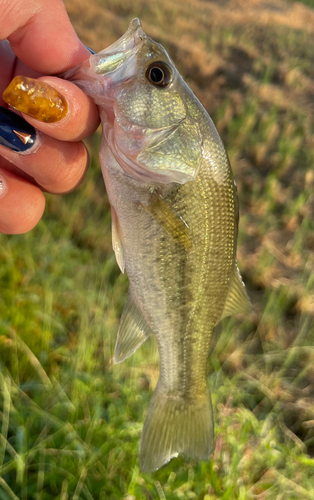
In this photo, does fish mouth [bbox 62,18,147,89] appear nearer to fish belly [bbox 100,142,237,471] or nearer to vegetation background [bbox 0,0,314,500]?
fish belly [bbox 100,142,237,471]

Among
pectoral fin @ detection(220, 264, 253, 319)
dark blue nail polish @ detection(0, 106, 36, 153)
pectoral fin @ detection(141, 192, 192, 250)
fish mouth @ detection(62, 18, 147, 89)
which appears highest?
fish mouth @ detection(62, 18, 147, 89)

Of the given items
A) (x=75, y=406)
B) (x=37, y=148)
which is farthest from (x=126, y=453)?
(x=37, y=148)

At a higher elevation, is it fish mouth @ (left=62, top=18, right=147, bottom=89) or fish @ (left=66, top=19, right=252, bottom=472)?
fish mouth @ (left=62, top=18, right=147, bottom=89)

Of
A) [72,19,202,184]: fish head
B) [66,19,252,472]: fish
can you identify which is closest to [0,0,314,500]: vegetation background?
[66,19,252,472]: fish

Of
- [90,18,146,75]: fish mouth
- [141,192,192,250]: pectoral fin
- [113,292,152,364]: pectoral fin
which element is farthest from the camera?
[113,292,152,364]: pectoral fin

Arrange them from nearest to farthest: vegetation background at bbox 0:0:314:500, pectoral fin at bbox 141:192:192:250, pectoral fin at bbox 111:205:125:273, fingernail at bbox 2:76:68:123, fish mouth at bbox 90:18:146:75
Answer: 1. fingernail at bbox 2:76:68:123
2. fish mouth at bbox 90:18:146:75
3. pectoral fin at bbox 141:192:192:250
4. pectoral fin at bbox 111:205:125:273
5. vegetation background at bbox 0:0:314:500

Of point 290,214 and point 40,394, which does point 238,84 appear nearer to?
point 290,214

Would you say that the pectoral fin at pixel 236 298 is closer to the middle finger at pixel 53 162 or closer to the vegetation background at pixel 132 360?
the middle finger at pixel 53 162
